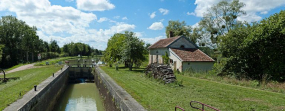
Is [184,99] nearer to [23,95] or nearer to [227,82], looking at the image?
[227,82]

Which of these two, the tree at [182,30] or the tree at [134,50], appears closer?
the tree at [134,50]

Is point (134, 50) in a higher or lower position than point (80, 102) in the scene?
higher

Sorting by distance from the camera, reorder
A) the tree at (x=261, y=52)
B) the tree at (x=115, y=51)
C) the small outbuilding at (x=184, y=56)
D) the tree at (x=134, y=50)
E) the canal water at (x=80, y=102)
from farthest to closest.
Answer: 1. the tree at (x=115, y=51)
2. the tree at (x=134, y=50)
3. the small outbuilding at (x=184, y=56)
4. the canal water at (x=80, y=102)
5. the tree at (x=261, y=52)

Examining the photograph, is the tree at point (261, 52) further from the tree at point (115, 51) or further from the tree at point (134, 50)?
the tree at point (115, 51)

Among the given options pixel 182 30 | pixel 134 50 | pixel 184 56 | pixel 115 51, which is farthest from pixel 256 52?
pixel 182 30

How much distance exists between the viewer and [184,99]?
9016 millimetres

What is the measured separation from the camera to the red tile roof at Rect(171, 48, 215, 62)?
908 inches

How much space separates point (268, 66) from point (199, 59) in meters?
8.49

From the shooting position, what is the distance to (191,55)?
2408cm

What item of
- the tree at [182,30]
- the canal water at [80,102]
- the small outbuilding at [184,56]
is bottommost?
the canal water at [80,102]

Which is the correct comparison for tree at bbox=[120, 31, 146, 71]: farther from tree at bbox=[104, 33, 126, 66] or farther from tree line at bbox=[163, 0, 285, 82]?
tree line at bbox=[163, 0, 285, 82]

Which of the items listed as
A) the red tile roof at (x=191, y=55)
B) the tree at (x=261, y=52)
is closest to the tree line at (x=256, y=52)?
the tree at (x=261, y=52)

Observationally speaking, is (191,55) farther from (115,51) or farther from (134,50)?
(115,51)

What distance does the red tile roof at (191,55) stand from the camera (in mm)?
23072
